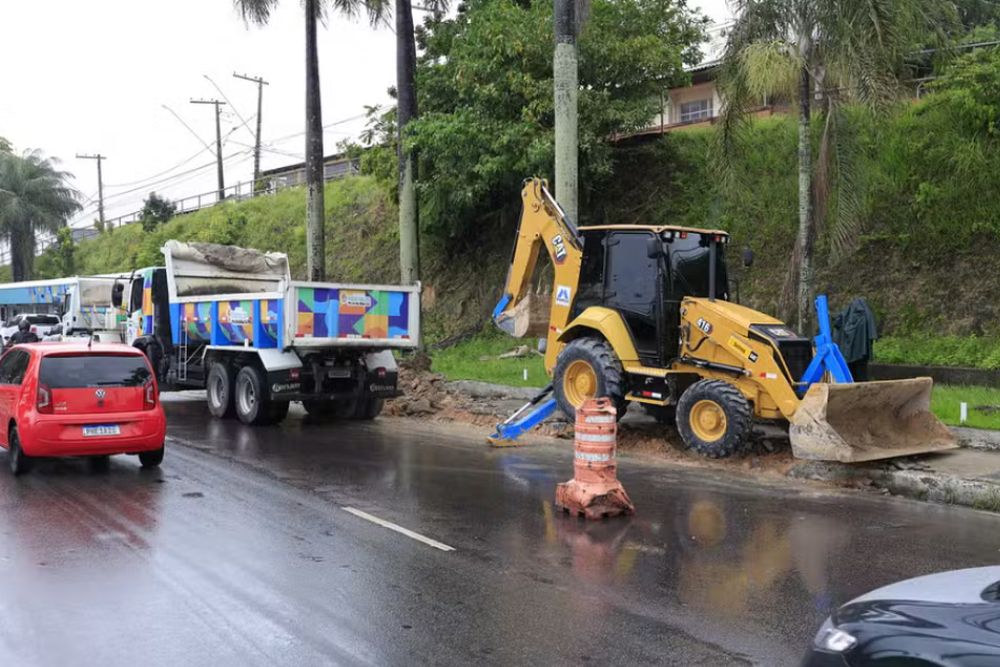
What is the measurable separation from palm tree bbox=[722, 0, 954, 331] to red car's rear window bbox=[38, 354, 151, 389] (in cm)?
1059

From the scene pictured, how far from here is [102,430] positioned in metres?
10.6

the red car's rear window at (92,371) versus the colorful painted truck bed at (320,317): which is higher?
the colorful painted truck bed at (320,317)

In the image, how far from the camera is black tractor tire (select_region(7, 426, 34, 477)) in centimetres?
1062

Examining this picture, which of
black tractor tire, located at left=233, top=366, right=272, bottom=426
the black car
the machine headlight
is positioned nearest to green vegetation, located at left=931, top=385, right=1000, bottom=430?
the black car

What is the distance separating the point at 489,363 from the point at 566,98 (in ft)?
27.4

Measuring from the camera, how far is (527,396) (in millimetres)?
18016

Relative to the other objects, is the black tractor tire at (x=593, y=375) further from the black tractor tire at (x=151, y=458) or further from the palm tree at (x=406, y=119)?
the palm tree at (x=406, y=119)

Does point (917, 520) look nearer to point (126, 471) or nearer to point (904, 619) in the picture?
point (904, 619)

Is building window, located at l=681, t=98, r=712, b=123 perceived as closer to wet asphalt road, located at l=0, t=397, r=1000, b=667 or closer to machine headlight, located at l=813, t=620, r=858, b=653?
wet asphalt road, located at l=0, t=397, r=1000, b=667

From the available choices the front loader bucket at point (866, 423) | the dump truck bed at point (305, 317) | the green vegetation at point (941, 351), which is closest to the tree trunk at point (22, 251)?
the dump truck bed at point (305, 317)

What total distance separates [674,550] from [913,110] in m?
16.6

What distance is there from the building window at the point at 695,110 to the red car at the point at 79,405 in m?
24.9

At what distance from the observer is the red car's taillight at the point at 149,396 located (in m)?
11.0

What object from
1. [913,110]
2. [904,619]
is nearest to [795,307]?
[913,110]
